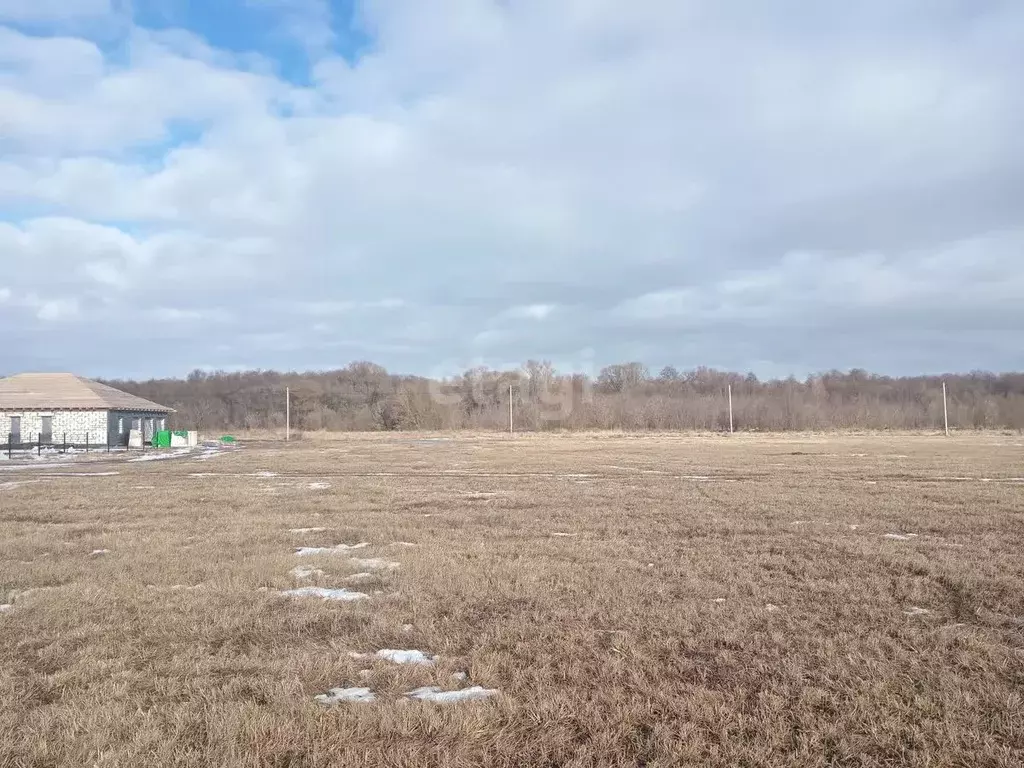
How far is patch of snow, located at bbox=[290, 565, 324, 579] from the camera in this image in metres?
7.94

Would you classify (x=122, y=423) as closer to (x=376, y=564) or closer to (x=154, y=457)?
(x=154, y=457)

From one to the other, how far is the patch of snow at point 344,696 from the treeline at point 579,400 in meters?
78.3

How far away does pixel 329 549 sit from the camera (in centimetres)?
966

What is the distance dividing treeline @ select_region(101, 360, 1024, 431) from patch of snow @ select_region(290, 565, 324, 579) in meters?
74.6

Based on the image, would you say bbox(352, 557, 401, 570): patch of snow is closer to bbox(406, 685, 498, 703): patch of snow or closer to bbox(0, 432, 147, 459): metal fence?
bbox(406, 685, 498, 703): patch of snow

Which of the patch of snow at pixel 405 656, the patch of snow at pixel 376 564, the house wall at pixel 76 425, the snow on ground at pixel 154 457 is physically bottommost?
the patch of snow at pixel 376 564

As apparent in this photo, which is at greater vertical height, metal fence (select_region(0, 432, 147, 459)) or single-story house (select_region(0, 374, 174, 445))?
single-story house (select_region(0, 374, 174, 445))

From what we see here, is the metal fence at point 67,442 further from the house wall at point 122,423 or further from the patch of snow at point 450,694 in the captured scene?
the patch of snow at point 450,694

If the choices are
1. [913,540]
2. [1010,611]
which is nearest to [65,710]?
[1010,611]

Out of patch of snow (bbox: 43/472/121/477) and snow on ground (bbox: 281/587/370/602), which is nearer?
snow on ground (bbox: 281/587/370/602)

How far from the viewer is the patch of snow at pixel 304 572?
7941 mm

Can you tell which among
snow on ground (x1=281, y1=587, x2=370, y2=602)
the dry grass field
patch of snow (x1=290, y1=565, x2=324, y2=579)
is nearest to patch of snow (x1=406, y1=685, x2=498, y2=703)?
the dry grass field

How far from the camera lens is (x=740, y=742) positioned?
385cm

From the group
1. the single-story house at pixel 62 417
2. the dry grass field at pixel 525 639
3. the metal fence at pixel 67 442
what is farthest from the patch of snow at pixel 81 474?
the single-story house at pixel 62 417
